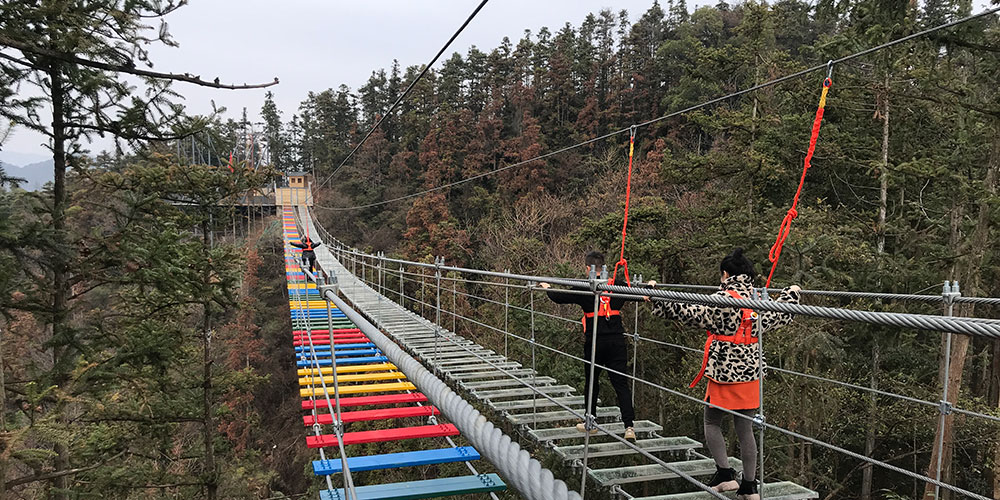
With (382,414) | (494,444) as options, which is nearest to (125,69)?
(494,444)

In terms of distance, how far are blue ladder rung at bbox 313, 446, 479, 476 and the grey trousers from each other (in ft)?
5.03

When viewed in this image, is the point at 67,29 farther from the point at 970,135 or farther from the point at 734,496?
the point at 970,135

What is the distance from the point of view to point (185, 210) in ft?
24.8

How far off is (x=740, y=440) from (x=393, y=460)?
211cm

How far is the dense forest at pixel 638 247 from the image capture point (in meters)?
4.21

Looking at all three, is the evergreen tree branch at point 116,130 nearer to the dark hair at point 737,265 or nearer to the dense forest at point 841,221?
the dark hair at point 737,265

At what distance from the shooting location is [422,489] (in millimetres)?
3160

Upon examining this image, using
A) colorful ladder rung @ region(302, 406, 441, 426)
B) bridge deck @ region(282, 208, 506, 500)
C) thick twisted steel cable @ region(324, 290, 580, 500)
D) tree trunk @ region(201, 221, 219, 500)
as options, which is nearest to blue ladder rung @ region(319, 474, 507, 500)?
bridge deck @ region(282, 208, 506, 500)

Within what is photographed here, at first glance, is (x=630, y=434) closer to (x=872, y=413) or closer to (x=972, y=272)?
(x=972, y=272)

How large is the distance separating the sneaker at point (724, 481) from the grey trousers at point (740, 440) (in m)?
0.02

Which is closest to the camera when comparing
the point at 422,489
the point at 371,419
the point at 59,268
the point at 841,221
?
the point at 422,489

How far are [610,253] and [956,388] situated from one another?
477 cm

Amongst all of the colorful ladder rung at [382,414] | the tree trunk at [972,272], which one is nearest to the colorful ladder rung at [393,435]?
the colorful ladder rung at [382,414]

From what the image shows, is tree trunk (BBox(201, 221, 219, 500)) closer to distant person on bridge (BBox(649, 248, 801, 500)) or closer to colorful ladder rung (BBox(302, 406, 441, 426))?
colorful ladder rung (BBox(302, 406, 441, 426))
